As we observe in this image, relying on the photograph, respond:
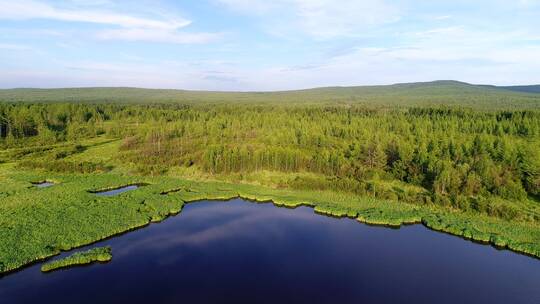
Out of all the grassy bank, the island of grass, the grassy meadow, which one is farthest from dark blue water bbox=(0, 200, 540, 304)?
the grassy meadow

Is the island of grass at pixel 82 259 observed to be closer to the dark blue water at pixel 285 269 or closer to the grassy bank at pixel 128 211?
the dark blue water at pixel 285 269

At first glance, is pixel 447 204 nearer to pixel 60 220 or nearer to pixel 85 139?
pixel 60 220

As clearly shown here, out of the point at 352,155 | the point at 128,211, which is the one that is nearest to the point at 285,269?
the point at 128,211

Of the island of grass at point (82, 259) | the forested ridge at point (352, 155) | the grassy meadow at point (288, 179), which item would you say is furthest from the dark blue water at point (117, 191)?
the island of grass at point (82, 259)

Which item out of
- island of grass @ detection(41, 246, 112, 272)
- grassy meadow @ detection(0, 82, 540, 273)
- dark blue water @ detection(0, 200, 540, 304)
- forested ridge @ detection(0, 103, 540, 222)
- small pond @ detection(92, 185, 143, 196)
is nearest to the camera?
dark blue water @ detection(0, 200, 540, 304)

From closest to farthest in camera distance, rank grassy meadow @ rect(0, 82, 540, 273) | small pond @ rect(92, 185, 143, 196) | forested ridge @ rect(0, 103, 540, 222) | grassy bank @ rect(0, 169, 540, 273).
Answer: grassy bank @ rect(0, 169, 540, 273) < grassy meadow @ rect(0, 82, 540, 273) < forested ridge @ rect(0, 103, 540, 222) < small pond @ rect(92, 185, 143, 196)

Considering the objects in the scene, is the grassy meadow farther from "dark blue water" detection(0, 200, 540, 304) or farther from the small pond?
"dark blue water" detection(0, 200, 540, 304)

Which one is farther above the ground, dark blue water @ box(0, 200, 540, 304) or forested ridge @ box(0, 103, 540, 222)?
forested ridge @ box(0, 103, 540, 222)

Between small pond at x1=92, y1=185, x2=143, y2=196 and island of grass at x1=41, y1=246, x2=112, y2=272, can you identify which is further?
small pond at x1=92, y1=185, x2=143, y2=196
